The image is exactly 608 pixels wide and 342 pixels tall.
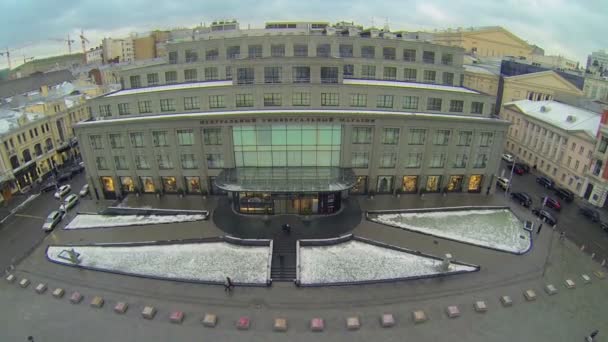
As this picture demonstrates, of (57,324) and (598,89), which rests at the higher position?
(598,89)

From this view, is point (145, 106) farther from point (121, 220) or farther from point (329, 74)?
point (329, 74)

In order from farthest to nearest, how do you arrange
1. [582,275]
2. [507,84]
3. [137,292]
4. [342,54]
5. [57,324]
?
1. [507,84]
2. [342,54]
3. [582,275]
4. [137,292]
5. [57,324]

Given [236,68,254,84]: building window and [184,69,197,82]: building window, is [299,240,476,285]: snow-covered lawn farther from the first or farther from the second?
[184,69,197,82]: building window

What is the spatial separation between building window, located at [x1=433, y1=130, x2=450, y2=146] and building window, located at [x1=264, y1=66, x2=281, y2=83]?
989 inches

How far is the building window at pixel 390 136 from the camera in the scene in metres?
47.9

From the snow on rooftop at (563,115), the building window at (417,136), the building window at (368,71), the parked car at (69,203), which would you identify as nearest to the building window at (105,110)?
the parked car at (69,203)

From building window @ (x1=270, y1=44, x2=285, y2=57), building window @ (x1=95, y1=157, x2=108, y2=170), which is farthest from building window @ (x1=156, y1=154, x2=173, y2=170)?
building window @ (x1=270, y1=44, x2=285, y2=57)

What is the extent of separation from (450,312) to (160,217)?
3796cm

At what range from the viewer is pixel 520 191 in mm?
55094

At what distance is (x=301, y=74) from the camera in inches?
1893

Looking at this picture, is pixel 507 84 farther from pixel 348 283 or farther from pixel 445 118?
pixel 348 283

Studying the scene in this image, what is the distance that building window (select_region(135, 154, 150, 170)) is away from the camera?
4979 cm

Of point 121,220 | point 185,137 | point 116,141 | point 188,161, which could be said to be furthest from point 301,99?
point 121,220

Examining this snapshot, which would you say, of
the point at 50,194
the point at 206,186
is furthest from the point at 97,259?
the point at 50,194
